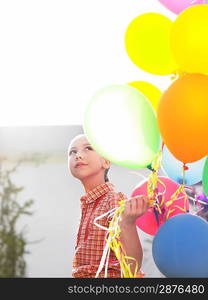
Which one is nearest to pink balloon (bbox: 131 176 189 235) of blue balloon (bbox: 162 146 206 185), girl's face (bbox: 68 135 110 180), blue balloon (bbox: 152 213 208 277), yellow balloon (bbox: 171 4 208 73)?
blue balloon (bbox: 162 146 206 185)

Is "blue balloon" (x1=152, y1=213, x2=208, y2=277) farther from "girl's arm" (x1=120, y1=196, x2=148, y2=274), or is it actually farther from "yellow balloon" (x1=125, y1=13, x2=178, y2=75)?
"yellow balloon" (x1=125, y1=13, x2=178, y2=75)

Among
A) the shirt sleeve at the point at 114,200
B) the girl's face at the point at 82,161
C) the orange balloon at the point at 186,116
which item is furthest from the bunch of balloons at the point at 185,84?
the girl's face at the point at 82,161

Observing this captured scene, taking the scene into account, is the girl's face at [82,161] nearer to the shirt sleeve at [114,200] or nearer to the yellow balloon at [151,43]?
the shirt sleeve at [114,200]

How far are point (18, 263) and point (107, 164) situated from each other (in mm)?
1440

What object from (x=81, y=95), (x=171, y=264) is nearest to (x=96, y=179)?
(x=171, y=264)

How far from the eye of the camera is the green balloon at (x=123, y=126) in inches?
48.0

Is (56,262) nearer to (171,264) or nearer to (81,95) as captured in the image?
(81,95)

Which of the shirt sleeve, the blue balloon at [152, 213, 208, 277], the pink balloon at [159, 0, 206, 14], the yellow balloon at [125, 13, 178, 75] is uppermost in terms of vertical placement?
the pink balloon at [159, 0, 206, 14]

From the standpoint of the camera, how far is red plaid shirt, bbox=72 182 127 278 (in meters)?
1.53

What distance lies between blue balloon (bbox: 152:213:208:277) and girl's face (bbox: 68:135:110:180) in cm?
59

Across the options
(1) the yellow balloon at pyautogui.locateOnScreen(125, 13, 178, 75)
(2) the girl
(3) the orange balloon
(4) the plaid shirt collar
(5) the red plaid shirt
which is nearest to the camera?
(3) the orange balloon

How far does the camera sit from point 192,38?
44.6 inches

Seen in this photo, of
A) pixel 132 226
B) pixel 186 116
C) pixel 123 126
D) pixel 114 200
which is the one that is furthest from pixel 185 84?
pixel 114 200

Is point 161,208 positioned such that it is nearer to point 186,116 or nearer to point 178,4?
point 186,116
